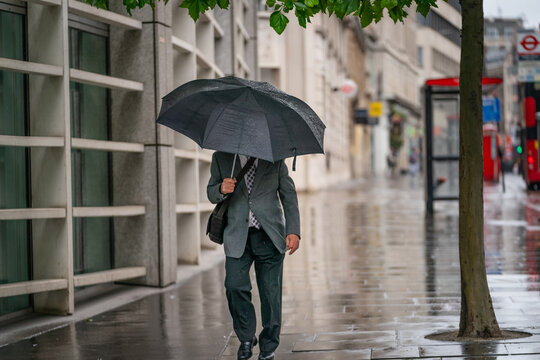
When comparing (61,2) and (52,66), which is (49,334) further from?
(61,2)

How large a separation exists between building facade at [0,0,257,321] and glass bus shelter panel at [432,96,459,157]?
34.3 ft

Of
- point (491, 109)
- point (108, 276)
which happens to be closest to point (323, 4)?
point (108, 276)

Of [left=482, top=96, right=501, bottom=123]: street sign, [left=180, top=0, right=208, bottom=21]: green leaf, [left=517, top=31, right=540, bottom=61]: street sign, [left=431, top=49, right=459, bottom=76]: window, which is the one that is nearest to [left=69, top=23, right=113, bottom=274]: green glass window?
[left=180, top=0, right=208, bottom=21]: green leaf

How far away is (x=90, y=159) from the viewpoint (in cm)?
1107

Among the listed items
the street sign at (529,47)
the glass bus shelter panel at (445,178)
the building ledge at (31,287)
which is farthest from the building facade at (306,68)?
the building ledge at (31,287)

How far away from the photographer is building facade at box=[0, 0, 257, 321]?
930 cm

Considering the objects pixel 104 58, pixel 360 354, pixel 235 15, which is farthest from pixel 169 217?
pixel 235 15

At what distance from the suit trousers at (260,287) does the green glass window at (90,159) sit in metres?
4.09

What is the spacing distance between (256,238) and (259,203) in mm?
226

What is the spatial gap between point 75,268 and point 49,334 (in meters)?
2.12

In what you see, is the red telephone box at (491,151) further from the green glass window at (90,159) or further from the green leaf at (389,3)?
the green leaf at (389,3)

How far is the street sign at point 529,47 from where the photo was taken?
19234 millimetres

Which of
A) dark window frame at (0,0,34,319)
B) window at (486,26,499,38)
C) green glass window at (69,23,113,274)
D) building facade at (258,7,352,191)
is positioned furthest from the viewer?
window at (486,26,499,38)

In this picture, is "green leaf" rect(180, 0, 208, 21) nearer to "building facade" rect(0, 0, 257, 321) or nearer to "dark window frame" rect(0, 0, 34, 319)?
"building facade" rect(0, 0, 257, 321)
